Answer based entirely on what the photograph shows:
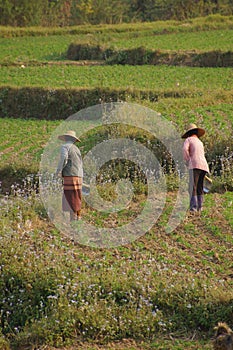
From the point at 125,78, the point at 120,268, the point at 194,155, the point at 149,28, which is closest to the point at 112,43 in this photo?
the point at 149,28

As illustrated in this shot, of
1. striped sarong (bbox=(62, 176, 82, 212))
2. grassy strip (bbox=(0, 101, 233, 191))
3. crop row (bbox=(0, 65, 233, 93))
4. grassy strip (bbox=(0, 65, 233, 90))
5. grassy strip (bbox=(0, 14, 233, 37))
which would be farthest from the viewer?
grassy strip (bbox=(0, 14, 233, 37))

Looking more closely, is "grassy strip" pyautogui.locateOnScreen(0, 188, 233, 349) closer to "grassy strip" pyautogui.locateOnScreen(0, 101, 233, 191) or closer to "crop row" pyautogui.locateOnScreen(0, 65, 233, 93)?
"grassy strip" pyautogui.locateOnScreen(0, 101, 233, 191)

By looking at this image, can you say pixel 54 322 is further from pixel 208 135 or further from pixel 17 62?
pixel 17 62

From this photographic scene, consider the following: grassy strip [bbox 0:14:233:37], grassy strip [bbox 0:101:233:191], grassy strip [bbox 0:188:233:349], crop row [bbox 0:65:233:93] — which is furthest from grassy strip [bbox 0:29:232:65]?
grassy strip [bbox 0:188:233:349]

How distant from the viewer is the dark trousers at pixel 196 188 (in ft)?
36.8

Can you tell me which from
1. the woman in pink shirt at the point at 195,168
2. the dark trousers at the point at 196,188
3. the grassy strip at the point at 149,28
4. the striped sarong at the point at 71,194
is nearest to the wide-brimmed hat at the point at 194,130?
the woman in pink shirt at the point at 195,168

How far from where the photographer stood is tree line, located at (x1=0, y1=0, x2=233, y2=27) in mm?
36125

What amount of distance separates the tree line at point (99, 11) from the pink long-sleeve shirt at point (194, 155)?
25.5m

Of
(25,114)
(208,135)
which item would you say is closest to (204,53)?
(25,114)

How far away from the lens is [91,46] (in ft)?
87.8

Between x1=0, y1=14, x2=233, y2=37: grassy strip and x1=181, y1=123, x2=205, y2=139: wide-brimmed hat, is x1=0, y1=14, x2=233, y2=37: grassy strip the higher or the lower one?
the higher one

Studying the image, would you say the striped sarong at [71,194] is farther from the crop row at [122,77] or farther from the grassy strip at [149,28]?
the grassy strip at [149,28]

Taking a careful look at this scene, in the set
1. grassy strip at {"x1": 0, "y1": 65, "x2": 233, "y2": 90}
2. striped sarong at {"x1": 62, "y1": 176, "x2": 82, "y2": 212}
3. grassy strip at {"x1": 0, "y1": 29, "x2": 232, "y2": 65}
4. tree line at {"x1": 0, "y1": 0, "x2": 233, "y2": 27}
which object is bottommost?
striped sarong at {"x1": 62, "y1": 176, "x2": 82, "y2": 212}

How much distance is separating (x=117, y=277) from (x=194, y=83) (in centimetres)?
1260
